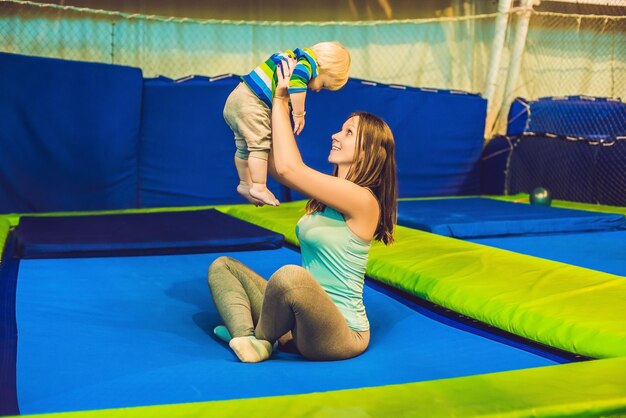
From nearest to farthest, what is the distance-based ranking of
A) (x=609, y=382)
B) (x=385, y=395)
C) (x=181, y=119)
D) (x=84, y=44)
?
(x=385, y=395) → (x=609, y=382) → (x=181, y=119) → (x=84, y=44)

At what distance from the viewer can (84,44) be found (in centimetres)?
564

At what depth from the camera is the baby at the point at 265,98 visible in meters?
2.34

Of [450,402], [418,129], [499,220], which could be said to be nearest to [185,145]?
[418,129]

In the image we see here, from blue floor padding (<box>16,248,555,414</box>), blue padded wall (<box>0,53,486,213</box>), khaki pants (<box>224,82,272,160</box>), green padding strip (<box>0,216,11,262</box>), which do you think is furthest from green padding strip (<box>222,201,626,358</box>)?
blue padded wall (<box>0,53,486,213</box>)

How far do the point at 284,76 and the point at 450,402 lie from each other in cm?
108

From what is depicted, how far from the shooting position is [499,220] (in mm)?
4379

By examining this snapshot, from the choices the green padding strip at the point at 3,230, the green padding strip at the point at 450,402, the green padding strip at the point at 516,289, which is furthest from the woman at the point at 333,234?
the green padding strip at the point at 3,230

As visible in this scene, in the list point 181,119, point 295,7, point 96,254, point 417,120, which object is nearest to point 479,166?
point 417,120

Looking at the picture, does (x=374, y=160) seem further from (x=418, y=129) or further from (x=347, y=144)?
(x=418, y=129)

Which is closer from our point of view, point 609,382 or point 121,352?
point 609,382

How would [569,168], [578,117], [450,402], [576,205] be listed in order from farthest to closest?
[578,117]
[569,168]
[576,205]
[450,402]

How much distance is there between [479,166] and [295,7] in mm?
2020

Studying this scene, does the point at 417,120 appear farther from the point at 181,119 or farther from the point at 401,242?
the point at 401,242

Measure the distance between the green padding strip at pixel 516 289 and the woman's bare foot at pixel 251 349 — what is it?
795 millimetres
